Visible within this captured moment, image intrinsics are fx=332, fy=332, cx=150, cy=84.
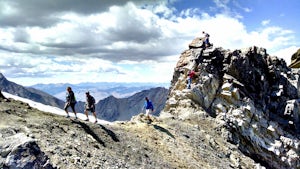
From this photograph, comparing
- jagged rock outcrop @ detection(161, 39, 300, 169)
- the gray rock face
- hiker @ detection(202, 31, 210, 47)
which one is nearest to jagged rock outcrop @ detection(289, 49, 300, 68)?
jagged rock outcrop @ detection(161, 39, 300, 169)

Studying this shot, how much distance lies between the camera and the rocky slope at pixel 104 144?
20.5 m

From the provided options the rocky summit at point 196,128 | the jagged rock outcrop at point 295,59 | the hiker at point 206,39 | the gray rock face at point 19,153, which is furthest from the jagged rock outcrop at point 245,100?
the jagged rock outcrop at point 295,59

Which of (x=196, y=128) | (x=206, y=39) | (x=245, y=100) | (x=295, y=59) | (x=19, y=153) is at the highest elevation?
(x=206, y=39)

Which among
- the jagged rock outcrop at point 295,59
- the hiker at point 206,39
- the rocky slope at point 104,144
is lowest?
the rocky slope at point 104,144

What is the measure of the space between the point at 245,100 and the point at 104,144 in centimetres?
3202

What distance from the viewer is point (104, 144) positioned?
2912 cm

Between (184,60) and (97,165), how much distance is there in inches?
1448

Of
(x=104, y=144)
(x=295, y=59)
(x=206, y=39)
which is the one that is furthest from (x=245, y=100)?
(x=295, y=59)

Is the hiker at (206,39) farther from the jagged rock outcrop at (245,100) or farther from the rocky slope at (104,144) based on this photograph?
the rocky slope at (104,144)

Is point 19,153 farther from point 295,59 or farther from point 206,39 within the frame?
point 295,59

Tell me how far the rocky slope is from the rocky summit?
0.06 metres

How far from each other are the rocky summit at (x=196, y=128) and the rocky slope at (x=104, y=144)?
2.3 inches

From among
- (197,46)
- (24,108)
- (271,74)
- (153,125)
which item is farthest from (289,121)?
(24,108)

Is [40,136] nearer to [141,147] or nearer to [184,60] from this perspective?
[141,147]
